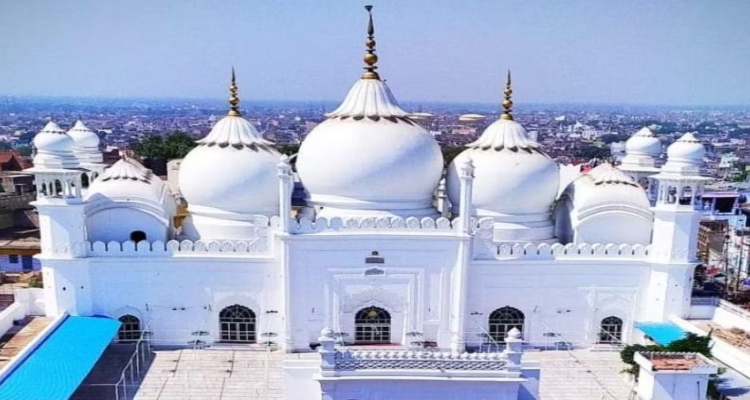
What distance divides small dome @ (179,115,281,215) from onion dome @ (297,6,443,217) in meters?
1.01

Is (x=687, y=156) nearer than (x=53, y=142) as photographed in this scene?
No

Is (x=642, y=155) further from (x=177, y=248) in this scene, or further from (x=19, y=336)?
(x=19, y=336)

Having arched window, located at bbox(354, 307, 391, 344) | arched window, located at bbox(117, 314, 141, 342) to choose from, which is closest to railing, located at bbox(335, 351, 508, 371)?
arched window, located at bbox(354, 307, 391, 344)

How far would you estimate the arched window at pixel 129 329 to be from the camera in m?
16.0

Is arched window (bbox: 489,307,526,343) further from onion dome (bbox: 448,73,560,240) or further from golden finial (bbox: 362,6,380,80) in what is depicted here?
golden finial (bbox: 362,6,380,80)

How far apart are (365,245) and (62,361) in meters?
7.11

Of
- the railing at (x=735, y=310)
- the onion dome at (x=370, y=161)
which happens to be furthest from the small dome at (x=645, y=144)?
the onion dome at (x=370, y=161)

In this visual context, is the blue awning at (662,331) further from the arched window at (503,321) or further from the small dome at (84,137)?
the small dome at (84,137)

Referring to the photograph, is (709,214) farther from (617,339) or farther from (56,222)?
(56,222)

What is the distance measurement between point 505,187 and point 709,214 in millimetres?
20999

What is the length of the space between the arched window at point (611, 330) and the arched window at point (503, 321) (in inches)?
88.2

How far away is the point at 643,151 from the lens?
1953 centimetres

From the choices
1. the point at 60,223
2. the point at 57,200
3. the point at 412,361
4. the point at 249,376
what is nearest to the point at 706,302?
the point at 412,361

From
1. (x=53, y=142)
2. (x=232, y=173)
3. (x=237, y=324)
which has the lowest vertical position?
(x=237, y=324)
